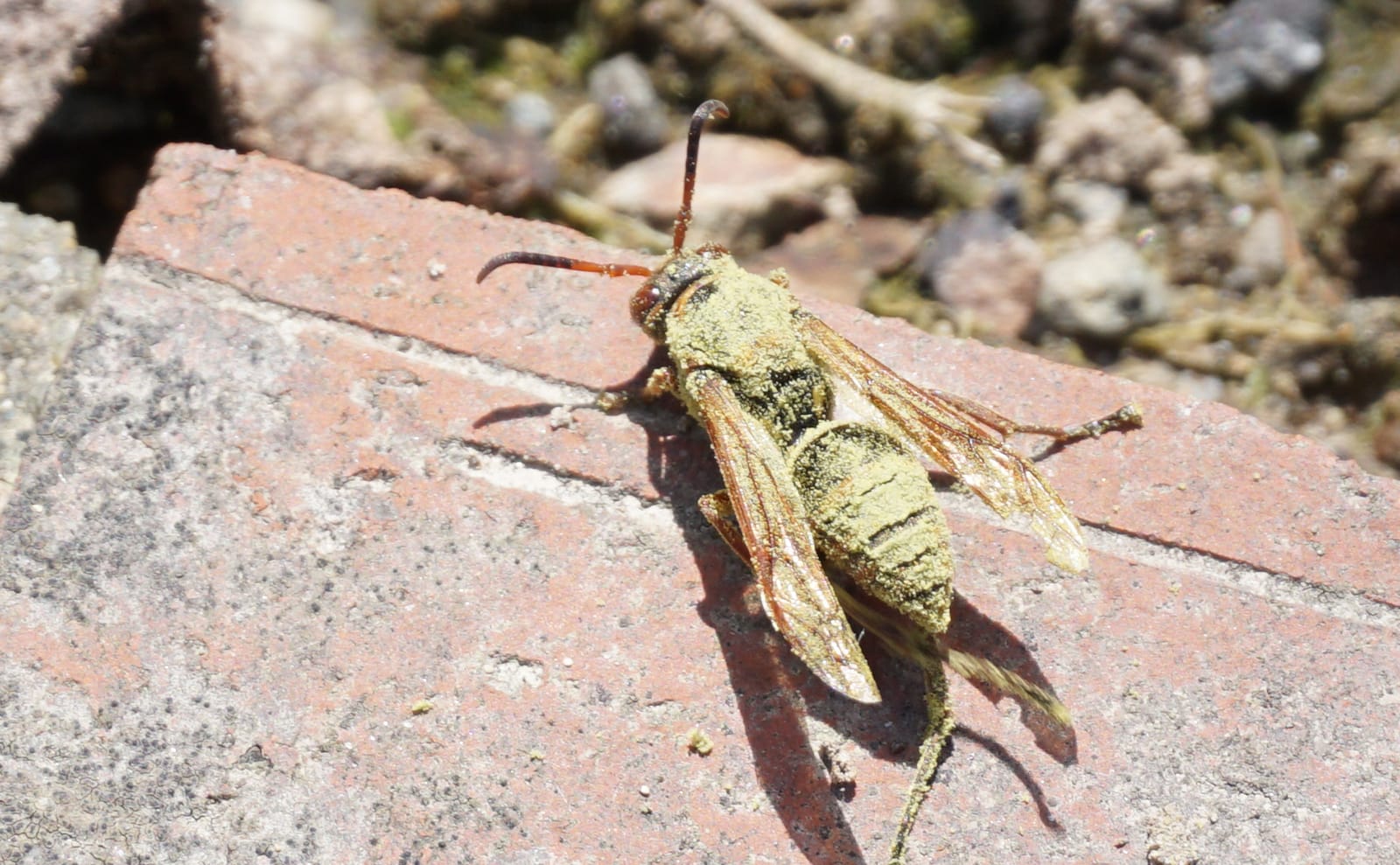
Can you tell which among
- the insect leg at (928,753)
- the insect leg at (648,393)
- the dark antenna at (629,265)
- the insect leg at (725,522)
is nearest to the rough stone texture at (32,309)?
the dark antenna at (629,265)

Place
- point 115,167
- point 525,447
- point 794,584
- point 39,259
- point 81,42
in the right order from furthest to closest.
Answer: point 115,167, point 81,42, point 39,259, point 525,447, point 794,584

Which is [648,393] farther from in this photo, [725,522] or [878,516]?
[878,516]

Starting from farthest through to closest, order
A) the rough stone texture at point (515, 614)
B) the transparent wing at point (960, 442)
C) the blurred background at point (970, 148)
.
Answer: the blurred background at point (970, 148) → the transparent wing at point (960, 442) → the rough stone texture at point (515, 614)

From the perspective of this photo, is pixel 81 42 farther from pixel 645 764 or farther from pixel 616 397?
pixel 645 764

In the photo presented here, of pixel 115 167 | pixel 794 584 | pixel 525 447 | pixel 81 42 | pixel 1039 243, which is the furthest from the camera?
pixel 1039 243

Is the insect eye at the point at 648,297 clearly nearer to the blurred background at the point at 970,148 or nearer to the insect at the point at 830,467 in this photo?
the insect at the point at 830,467

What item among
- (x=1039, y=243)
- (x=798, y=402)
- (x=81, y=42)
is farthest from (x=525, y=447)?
(x=1039, y=243)
